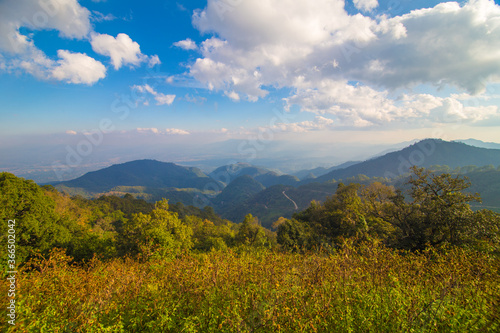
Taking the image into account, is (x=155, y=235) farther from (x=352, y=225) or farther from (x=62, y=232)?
(x=352, y=225)

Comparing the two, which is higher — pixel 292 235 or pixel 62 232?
pixel 62 232

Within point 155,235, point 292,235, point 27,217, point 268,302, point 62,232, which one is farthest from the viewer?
point 292,235

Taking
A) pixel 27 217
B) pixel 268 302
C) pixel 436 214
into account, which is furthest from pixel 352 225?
pixel 27 217

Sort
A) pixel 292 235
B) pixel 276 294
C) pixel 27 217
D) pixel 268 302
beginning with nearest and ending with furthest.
A: pixel 268 302 < pixel 276 294 < pixel 27 217 < pixel 292 235

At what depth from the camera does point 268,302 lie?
4.12 metres

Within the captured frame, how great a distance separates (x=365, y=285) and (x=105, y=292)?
7267mm

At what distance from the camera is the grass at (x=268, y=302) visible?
3.80 meters

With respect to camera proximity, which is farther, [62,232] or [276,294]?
[62,232]

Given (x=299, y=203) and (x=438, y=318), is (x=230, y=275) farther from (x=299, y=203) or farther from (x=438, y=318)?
(x=299, y=203)

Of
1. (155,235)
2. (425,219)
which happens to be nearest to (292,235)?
(425,219)

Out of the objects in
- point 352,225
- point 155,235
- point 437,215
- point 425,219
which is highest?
point 437,215

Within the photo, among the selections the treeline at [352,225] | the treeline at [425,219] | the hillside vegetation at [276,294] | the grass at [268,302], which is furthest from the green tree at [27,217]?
the treeline at [425,219]

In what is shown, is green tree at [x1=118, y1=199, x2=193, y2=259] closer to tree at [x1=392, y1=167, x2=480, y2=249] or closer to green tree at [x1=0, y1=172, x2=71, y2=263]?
green tree at [x1=0, y1=172, x2=71, y2=263]

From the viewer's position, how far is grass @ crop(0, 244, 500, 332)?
380 cm
